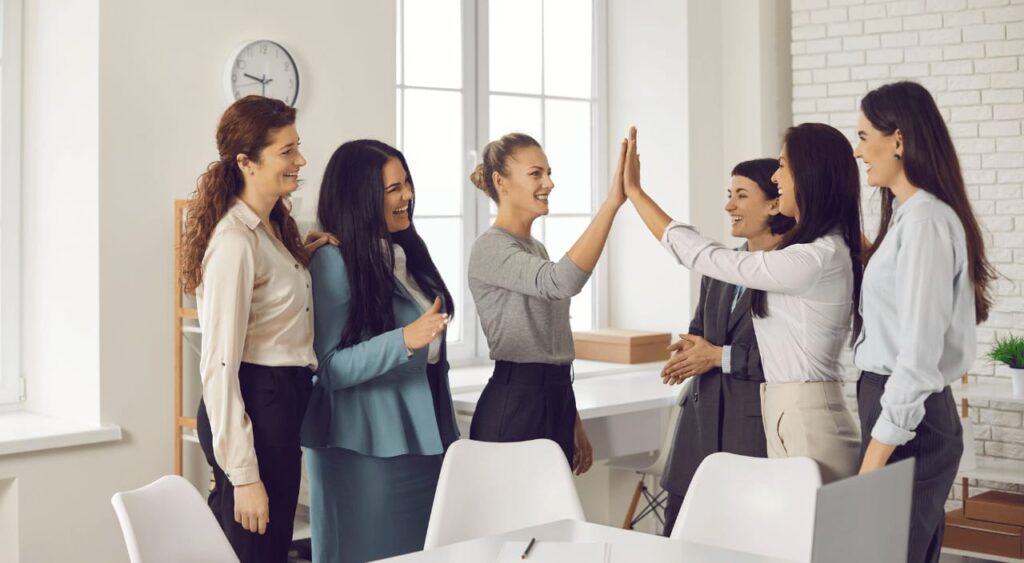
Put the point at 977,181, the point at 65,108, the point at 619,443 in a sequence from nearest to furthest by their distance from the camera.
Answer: the point at 65,108
the point at 619,443
the point at 977,181

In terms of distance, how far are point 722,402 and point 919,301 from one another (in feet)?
2.84

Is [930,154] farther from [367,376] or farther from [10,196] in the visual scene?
[10,196]

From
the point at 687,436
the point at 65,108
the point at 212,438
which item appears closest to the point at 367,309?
the point at 212,438

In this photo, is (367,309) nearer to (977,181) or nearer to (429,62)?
(429,62)

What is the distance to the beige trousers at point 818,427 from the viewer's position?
2.80m

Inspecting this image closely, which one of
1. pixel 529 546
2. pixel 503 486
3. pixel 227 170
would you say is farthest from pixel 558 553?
pixel 227 170

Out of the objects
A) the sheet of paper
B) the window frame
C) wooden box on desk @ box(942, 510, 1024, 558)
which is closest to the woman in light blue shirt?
the sheet of paper

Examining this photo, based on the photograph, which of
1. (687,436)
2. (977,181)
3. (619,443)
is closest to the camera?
(687,436)

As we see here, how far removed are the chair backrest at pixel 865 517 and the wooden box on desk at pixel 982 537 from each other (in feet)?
12.2

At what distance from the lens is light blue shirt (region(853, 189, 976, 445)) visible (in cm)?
240

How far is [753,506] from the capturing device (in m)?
2.75

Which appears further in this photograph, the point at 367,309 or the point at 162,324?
the point at 162,324

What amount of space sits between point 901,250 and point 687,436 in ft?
3.26

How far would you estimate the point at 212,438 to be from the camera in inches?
106
